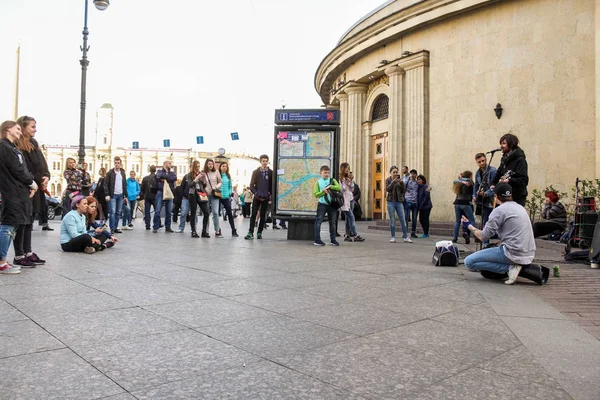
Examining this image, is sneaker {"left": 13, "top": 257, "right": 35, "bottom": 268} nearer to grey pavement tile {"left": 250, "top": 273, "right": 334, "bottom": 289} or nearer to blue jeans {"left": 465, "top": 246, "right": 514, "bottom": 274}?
grey pavement tile {"left": 250, "top": 273, "right": 334, "bottom": 289}

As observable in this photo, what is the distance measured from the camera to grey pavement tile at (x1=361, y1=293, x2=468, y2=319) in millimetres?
4422

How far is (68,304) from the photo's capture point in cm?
439

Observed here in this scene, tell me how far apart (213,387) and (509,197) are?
5.14m

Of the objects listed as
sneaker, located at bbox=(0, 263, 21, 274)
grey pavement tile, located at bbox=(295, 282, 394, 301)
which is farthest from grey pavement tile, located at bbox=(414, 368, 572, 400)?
sneaker, located at bbox=(0, 263, 21, 274)

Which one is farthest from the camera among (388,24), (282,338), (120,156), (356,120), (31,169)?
(120,156)

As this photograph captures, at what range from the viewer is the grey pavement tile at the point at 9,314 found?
382 centimetres

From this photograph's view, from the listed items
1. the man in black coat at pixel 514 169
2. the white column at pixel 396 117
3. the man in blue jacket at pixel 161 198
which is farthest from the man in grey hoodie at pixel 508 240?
the white column at pixel 396 117

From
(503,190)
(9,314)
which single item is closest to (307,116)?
(503,190)

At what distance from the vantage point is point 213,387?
2.54 meters

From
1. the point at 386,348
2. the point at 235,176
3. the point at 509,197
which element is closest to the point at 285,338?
the point at 386,348

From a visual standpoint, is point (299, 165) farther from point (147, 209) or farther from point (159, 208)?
point (147, 209)

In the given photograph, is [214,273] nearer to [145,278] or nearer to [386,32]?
[145,278]

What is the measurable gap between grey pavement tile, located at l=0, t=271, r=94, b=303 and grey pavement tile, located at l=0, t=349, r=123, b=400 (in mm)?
1962

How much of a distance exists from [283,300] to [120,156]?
113620 mm
